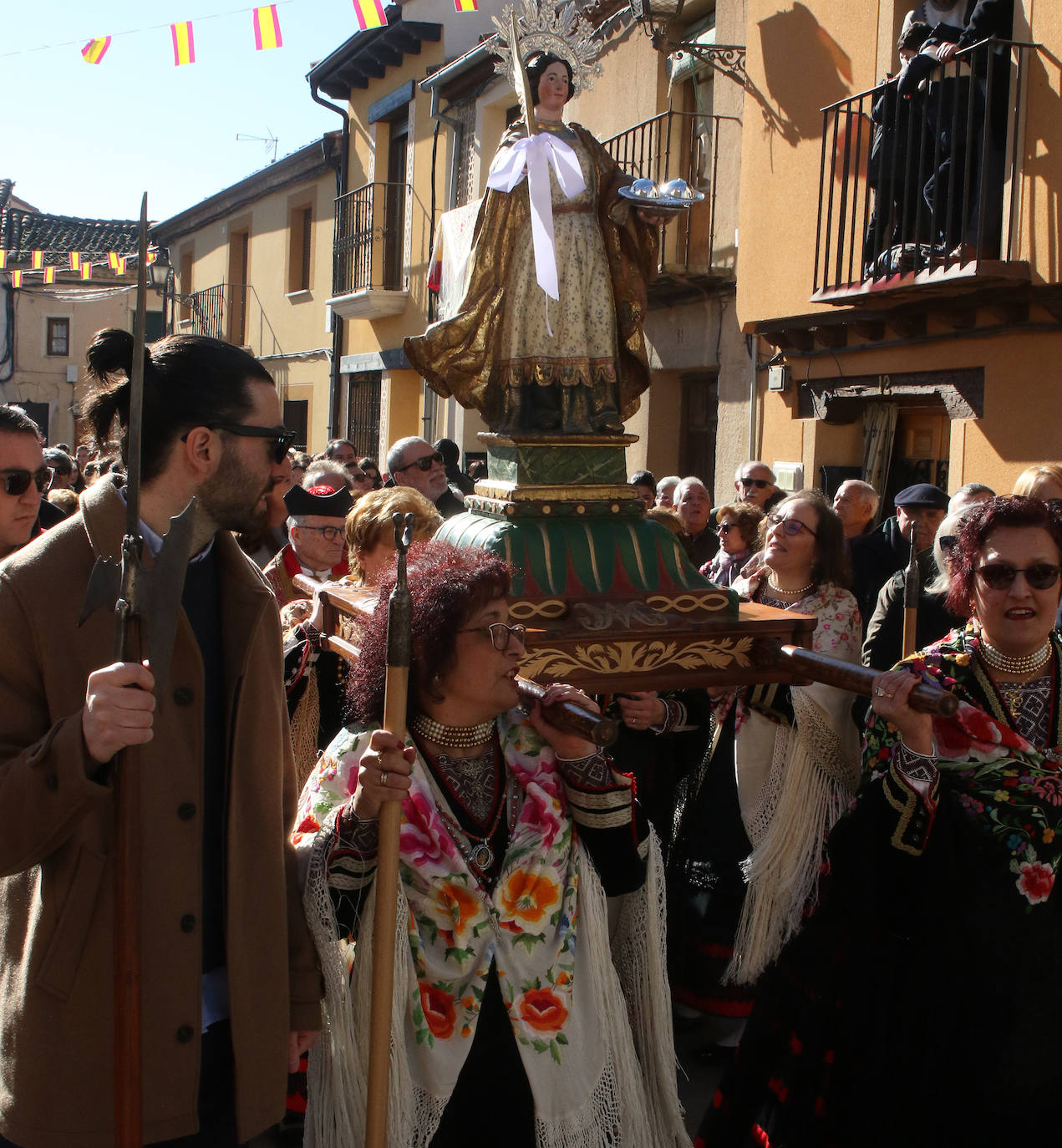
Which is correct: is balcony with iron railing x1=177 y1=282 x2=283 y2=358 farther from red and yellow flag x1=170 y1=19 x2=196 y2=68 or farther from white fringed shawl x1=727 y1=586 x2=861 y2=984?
white fringed shawl x1=727 y1=586 x2=861 y2=984

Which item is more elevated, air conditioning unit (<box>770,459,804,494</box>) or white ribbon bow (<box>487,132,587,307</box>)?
white ribbon bow (<box>487,132,587,307</box>)

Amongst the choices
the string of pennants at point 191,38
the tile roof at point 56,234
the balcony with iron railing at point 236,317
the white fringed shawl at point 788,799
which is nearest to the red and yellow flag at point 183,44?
the string of pennants at point 191,38

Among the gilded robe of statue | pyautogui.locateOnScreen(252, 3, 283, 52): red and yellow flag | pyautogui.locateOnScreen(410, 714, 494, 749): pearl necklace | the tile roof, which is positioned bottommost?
pyautogui.locateOnScreen(410, 714, 494, 749): pearl necklace

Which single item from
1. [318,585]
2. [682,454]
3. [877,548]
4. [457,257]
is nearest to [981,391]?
[877,548]

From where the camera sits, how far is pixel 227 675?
1.85 metres

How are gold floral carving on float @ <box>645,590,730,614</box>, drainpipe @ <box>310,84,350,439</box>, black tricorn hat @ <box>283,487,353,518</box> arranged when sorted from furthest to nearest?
drainpipe @ <box>310,84,350,439</box> < black tricorn hat @ <box>283,487,353,518</box> < gold floral carving on float @ <box>645,590,730,614</box>

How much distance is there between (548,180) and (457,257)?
1.25ft

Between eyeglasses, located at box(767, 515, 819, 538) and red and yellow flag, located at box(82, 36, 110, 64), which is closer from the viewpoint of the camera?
eyeglasses, located at box(767, 515, 819, 538)

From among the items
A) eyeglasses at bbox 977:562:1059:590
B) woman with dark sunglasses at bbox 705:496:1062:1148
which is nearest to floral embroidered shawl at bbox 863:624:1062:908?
woman with dark sunglasses at bbox 705:496:1062:1148

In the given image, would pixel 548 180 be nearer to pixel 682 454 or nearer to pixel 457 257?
pixel 457 257

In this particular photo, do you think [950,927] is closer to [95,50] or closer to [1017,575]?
[1017,575]

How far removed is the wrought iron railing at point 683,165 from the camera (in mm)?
9570

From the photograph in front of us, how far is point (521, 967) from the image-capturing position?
2.18 m

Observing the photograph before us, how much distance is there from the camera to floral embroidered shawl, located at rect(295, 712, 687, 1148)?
214 cm
